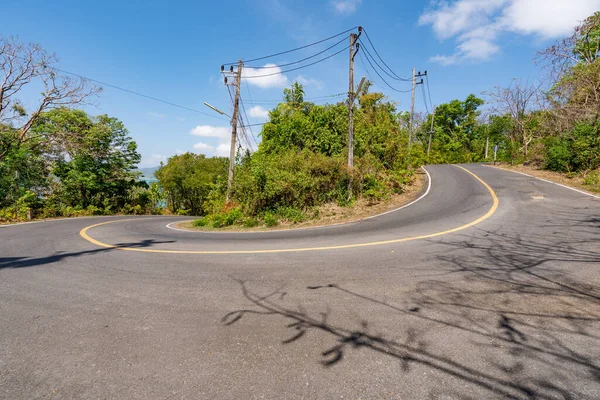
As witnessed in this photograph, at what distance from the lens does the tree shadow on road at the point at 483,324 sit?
2145mm

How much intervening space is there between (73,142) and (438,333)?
24703 mm

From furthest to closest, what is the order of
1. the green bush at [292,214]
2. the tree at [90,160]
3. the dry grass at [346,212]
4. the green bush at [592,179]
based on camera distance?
the tree at [90,160] < the green bush at [592,179] < the green bush at [292,214] < the dry grass at [346,212]

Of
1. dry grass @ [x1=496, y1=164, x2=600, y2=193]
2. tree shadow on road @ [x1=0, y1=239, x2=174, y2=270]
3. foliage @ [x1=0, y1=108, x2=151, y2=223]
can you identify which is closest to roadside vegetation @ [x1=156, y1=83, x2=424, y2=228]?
tree shadow on road @ [x1=0, y1=239, x2=174, y2=270]

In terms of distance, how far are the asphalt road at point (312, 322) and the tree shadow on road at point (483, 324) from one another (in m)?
0.01

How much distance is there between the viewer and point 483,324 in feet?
9.43

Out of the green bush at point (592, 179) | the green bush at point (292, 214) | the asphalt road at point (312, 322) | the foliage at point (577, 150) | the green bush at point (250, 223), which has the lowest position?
the asphalt road at point (312, 322)

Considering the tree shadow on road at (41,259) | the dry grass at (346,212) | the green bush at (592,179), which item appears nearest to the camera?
the tree shadow on road at (41,259)

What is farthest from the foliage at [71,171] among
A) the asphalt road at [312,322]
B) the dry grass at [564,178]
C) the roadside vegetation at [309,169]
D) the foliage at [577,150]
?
the foliage at [577,150]

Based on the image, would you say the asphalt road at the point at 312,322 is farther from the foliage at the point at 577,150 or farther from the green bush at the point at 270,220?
the foliage at the point at 577,150

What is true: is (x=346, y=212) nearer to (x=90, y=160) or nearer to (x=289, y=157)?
(x=289, y=157)

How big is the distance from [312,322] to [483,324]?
5.64 ft

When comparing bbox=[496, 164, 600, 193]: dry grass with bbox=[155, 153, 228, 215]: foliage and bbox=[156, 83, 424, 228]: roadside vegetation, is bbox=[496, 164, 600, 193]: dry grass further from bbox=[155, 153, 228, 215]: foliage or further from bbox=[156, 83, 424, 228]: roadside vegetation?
bbox=[155, 153, 228, 215]: foliage

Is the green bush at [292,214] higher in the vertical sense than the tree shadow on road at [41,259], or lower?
higher

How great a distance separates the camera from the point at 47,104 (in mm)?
17422
